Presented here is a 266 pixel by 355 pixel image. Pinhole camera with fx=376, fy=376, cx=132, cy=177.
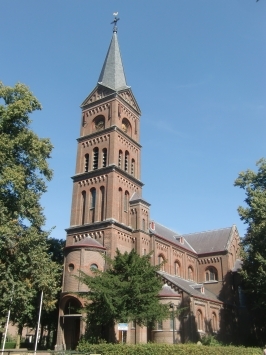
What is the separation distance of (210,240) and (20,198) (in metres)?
33.6

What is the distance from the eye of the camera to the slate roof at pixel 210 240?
50.6 meters

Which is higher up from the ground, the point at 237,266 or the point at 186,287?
the point at 237,266

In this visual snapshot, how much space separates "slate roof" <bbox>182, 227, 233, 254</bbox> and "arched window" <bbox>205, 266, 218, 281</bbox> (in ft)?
7.31

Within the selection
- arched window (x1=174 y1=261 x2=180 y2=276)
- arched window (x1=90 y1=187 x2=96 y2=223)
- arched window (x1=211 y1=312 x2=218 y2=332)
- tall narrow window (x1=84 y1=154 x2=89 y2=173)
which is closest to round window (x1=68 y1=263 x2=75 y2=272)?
arched window (x1=90 y1=187 x2=96 y2=223)

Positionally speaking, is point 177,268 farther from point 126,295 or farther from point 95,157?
point 126,295

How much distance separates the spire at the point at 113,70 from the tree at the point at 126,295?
2350 cm

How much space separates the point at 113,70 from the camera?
4756 centimetres

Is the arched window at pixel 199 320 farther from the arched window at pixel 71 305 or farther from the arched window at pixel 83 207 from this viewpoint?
the arched window at pixel 83 207

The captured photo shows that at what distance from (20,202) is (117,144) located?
60.0 ft

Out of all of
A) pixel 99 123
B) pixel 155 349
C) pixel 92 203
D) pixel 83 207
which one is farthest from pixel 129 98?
pixel 155 349

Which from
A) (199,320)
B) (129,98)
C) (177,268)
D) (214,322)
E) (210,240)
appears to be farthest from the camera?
(210,240)

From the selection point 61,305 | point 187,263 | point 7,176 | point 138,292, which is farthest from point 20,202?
point 187,263

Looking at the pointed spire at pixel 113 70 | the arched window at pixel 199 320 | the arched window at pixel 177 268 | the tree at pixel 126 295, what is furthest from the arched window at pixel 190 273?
the pointed spire at pixel 113 70

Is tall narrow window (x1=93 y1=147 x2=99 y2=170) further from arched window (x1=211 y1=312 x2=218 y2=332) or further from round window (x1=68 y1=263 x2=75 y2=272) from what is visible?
arched window (x1=211 y1=312 x2=218 y2=332)
